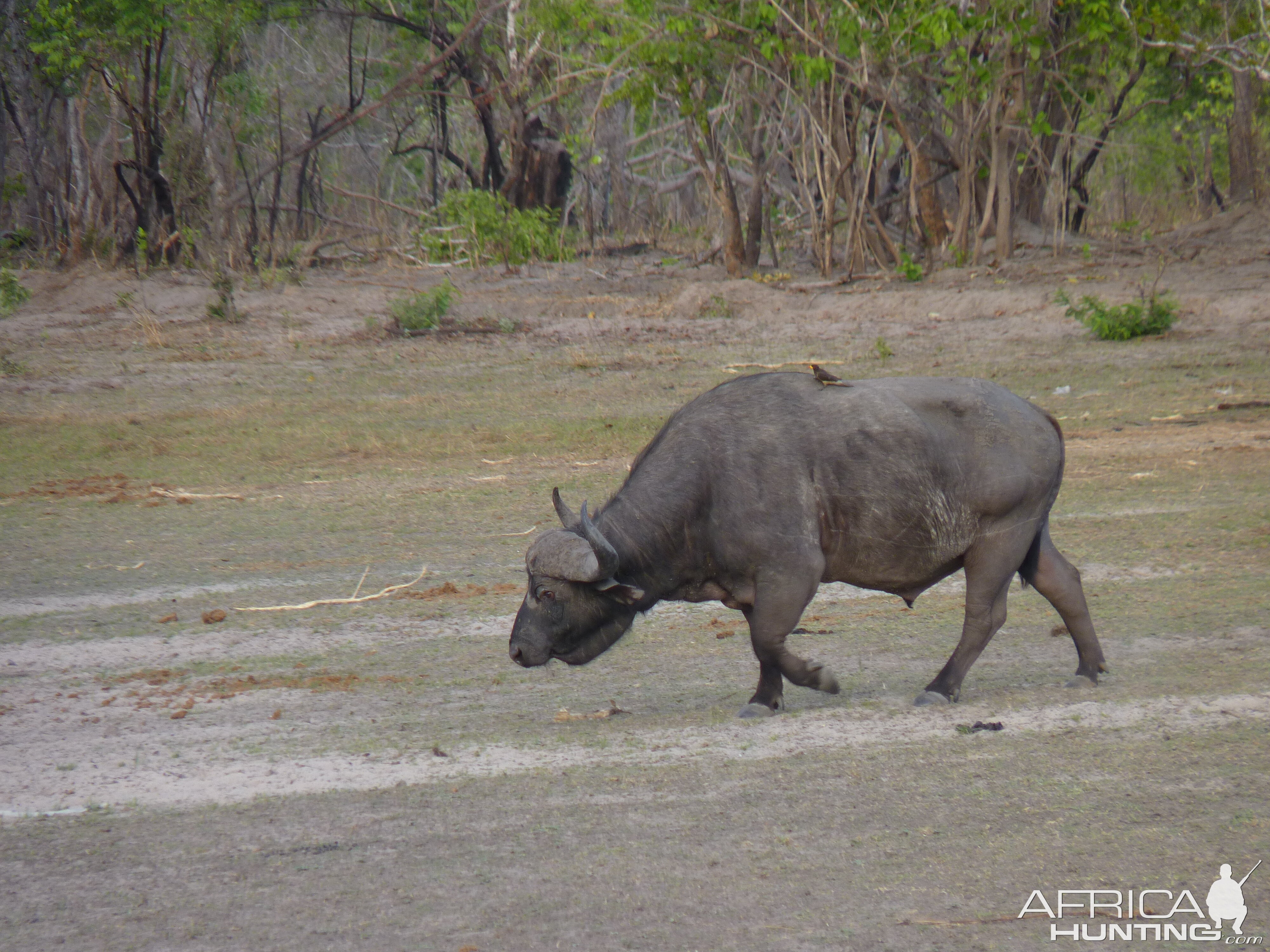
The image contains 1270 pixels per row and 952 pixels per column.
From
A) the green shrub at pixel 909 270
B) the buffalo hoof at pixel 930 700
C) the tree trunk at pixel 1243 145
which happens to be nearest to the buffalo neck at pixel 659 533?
the buffalo hoof at pixel 930 700

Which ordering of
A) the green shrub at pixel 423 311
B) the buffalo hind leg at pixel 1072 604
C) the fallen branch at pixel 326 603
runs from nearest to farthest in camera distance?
the buffalo hind leg at pixel 1072 604 < the fallen branch at pixel 326 603 < the green shrub at pixel 423 311

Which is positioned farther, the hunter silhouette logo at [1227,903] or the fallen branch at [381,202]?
the fallen branch at [381,202]

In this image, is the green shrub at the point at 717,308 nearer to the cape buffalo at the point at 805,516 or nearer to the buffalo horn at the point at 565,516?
the cape buffalo at the point at 805,516

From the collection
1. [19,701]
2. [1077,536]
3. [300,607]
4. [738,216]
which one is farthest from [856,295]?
[19,701]

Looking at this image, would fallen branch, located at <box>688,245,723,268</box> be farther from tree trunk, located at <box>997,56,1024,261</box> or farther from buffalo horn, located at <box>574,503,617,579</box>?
buffalo horn, located at <box>574,503,617,579</box>

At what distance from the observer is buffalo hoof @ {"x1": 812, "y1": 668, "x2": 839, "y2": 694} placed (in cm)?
525

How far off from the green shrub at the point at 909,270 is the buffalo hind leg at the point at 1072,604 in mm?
14551

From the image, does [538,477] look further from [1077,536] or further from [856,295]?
[856,295]

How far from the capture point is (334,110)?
29.0 meters

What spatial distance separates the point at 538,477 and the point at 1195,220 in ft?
56.5

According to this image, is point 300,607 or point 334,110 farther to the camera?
point 334,110

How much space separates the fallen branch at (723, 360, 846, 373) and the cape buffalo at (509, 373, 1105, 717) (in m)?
10.2

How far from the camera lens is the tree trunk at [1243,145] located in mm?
21641

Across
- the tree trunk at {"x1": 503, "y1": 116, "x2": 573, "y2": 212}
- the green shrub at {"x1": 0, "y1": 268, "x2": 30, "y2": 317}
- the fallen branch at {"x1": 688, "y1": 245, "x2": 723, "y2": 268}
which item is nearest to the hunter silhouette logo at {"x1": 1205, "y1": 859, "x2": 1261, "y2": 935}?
the green shrub at {"x1": 0, "y1": 268, "x2": 30, "y2": 317}
